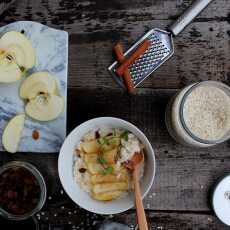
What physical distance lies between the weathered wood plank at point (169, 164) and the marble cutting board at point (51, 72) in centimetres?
7

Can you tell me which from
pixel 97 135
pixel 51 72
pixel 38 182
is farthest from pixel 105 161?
pixel 51 72

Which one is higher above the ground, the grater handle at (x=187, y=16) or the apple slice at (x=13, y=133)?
the grater handle at (x=187, y=16)

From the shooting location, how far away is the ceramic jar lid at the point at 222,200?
1.21 metres

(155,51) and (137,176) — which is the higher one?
(155,51)

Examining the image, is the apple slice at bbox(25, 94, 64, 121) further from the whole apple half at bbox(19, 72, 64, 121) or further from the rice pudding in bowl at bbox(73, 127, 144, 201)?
the rice pudding in bowl at bbox(73, 127, 144, 201)

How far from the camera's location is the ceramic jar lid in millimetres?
1209

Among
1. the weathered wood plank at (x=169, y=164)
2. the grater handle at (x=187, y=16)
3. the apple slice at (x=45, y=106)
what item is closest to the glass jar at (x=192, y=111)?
the weathered wood plank at (x=169, y=164)

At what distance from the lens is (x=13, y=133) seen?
123 centimetres

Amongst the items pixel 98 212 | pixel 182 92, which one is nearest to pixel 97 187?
pixel 98 212

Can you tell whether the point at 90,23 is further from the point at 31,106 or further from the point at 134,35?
the point at 31,106

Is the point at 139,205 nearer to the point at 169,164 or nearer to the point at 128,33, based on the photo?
the point at 169,164

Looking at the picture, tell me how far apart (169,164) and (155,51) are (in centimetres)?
32

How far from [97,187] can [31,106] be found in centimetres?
30

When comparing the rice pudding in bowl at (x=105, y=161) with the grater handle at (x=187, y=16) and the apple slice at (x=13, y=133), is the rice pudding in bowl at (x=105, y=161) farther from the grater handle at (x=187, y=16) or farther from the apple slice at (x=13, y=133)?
the grater handle at (x=187, y=16)
